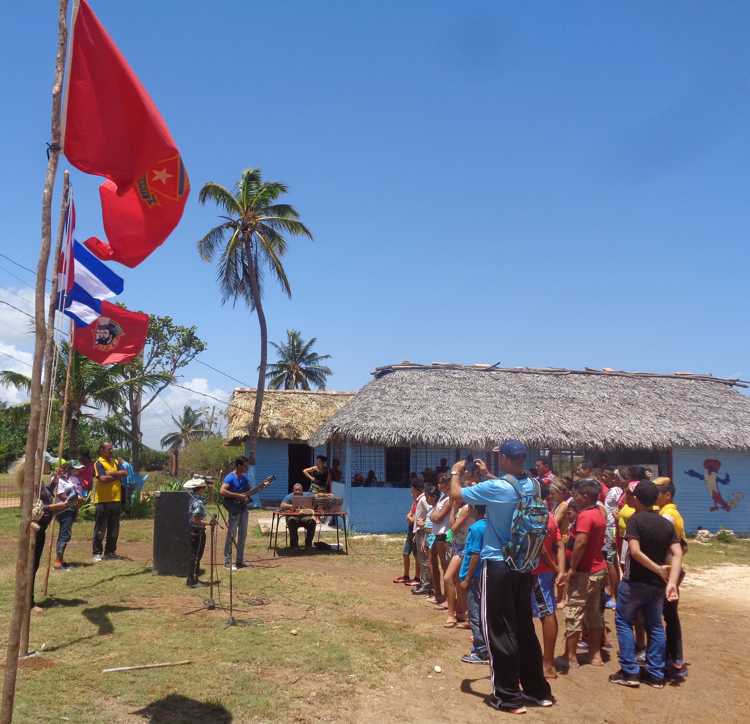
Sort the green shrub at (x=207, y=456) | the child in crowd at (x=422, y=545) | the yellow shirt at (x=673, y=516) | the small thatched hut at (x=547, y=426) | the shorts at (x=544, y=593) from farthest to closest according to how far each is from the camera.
→ the green shrub at (x=207, y=456) → the small thatched hut at (x=547, y=426) → the child in crowd at (x=422, y=545) → the yellow shirt at (x=673, y=516) → the shorts at (x=544, y=593)

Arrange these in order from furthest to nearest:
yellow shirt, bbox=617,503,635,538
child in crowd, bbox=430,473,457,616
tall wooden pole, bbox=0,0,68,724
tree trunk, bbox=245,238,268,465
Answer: tree trunk, bbox=245,238,268,465 < child in crowd, bbox=430,473,457,616 < yellow shirt, bbox=617,503,635,538 < tall wooden pole, bbox=0,0,68,724

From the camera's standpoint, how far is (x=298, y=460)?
2520 cm

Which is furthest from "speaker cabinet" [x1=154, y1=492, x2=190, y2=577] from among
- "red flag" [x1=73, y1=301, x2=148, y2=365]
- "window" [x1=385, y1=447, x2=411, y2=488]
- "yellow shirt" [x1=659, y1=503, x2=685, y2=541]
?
"window" [x1=385, y1=447, x2=411, y2=488]

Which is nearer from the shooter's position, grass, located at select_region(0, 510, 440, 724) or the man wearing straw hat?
grass, located at select_region(0, 510, 440, 724)

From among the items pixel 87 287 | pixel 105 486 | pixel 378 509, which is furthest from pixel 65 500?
pixel 378 509

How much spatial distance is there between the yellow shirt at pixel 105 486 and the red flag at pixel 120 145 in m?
6.20

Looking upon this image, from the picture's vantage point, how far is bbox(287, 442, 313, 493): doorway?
24906 mm

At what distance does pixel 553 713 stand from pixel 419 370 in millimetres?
14870

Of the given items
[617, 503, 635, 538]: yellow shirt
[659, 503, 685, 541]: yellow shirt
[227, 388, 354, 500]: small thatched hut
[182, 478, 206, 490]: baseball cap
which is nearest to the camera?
[659, 503, 685, 541]: yellow shirt

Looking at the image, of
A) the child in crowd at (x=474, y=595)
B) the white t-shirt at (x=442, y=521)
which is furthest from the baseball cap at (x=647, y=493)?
the white t-shirt at (x=442, y=521)

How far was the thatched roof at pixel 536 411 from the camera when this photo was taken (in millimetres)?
16281

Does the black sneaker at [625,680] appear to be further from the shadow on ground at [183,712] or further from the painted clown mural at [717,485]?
the painted clown mural at [717,485]

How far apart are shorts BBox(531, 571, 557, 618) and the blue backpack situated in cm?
51

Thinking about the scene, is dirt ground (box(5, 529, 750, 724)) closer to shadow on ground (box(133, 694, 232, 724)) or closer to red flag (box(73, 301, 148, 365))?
shadow on ground (box(133, 694, 232, 724))
